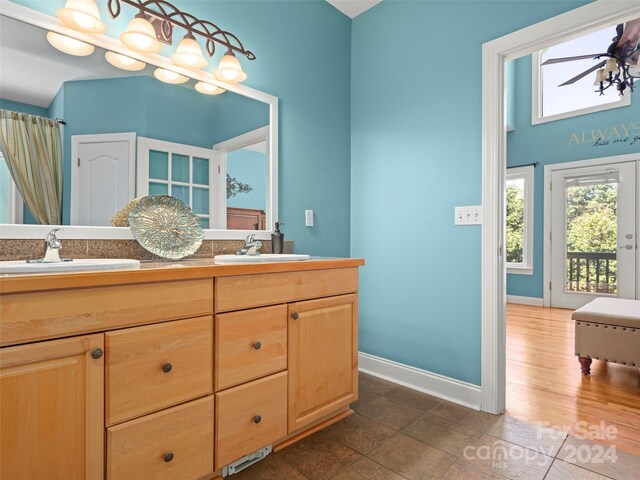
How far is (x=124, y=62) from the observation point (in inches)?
60.6

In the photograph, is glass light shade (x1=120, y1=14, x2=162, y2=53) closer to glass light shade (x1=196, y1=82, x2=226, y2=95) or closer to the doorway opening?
glass light shade (x1=196, y1=82, x2=226, y2=95)

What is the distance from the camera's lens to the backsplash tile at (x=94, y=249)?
1257mm

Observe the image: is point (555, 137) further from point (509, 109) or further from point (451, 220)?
point (451, 220)

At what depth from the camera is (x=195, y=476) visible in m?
1.19

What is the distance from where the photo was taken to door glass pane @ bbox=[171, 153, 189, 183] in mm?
1695

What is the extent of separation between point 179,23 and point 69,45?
0.46 m

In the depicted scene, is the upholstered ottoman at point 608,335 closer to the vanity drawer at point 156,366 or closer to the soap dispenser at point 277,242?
the soap dispenser at point 277,242

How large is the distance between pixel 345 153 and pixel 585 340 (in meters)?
2.20

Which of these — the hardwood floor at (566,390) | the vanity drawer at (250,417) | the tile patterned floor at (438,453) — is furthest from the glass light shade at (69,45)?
the hardwood floor at (566,390)

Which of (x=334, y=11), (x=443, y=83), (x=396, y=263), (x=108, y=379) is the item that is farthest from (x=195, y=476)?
(x=334, y=11)

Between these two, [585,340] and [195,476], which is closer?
[195,476]

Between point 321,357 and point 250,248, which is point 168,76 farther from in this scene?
point 321,357

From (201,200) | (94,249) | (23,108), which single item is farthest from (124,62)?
(94,249)

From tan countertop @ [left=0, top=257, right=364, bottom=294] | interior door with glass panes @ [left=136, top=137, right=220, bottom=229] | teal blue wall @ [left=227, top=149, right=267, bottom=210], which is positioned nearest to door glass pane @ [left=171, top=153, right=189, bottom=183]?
interior door with glass panes @ [left=136, top=137, right=220, bottom=229]
